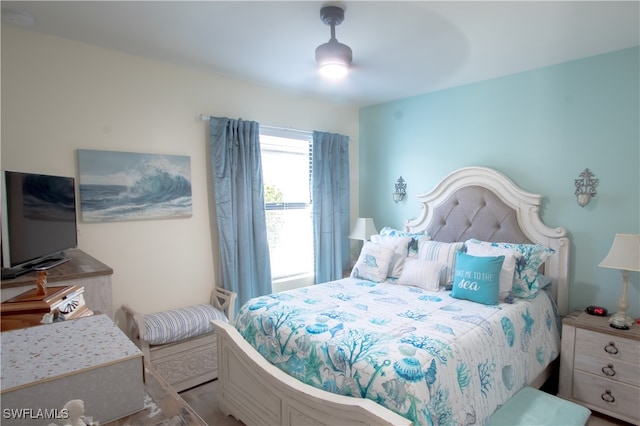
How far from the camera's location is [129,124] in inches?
102

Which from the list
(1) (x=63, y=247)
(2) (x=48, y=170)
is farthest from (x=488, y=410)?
(2) (x=48, y=170)

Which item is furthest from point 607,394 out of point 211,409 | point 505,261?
point 211,409

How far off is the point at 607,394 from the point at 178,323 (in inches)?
116

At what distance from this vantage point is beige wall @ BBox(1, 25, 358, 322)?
2189 millimetres

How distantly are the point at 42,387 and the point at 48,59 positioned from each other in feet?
7.91

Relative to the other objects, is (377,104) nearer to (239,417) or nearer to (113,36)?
(113,36)

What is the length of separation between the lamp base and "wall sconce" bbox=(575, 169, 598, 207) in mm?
801

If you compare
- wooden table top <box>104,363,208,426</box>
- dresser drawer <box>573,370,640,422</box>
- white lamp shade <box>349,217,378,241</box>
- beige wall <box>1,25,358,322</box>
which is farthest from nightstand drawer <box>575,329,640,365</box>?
beige wall <box>1,25,358,322</box>

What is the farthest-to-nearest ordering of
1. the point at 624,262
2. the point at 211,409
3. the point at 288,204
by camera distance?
1. the point at 288,204
2. the point at 211,409
3. the point at 624,262

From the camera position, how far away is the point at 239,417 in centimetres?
210

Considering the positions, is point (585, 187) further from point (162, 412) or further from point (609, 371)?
point (162, 412)

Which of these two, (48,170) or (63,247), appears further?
(48,170)

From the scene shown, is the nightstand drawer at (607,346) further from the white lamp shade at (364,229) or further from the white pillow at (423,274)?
the white lamp shade at (364,229)

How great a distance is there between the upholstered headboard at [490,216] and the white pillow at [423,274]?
578 mm
